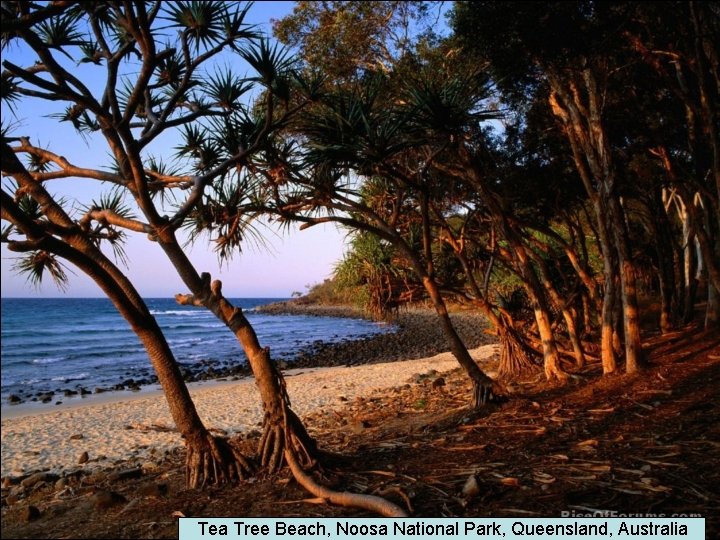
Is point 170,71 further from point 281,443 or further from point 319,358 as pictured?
point 319,358

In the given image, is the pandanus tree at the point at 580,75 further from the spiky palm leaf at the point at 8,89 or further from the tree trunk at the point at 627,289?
the spiky palm leaf at the point at 8,89

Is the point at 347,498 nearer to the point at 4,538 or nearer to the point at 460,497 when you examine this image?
the point at 460,497

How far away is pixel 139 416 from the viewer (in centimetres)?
1231

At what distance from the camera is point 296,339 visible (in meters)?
33.1

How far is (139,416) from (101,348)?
1944 centimetres

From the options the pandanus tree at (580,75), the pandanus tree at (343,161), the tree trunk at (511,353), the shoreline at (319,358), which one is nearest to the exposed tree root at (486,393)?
the pandanus tree at (343,161)

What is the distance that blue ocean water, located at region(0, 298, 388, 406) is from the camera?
20562 mm

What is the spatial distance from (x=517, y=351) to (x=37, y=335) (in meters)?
33.8

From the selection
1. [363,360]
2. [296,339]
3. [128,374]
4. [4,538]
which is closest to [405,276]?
[4,538]

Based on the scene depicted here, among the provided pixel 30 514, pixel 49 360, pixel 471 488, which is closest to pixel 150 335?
pixel 30 514

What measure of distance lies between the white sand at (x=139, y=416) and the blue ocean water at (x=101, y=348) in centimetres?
314

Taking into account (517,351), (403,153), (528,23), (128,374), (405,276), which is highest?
(528,23)

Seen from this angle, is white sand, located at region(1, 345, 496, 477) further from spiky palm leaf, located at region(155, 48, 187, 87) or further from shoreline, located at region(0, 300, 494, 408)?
spiky palm leaf, located at region(155, 48, 187, 87)

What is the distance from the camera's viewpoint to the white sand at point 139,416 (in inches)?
360
